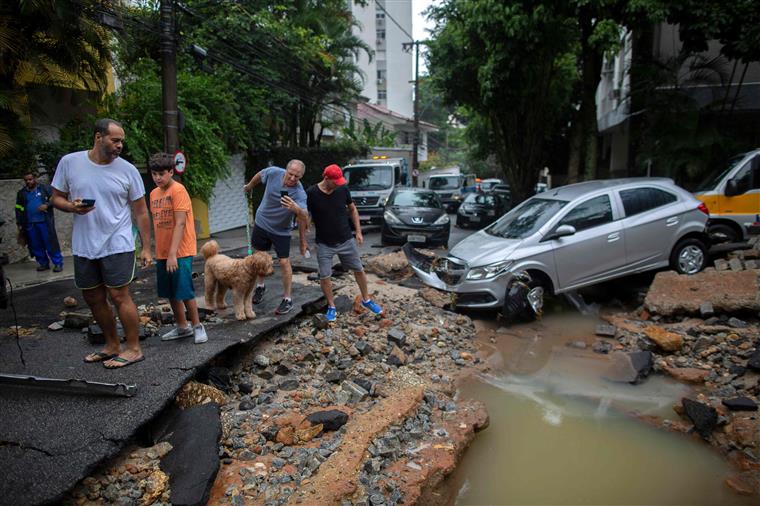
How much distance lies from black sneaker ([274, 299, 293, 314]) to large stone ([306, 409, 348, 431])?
194cm

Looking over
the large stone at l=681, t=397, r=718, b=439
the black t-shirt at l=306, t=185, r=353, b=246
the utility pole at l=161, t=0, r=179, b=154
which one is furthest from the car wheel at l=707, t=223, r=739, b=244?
the utility pole at l=161, t=0, r=179, b=154

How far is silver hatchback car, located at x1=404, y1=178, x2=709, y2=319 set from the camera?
269 inches

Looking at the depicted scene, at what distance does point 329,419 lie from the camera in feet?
12.4

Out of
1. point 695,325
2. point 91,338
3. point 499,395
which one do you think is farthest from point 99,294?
point 695,325

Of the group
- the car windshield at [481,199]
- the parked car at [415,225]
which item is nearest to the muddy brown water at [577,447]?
the parked car at [415,225]

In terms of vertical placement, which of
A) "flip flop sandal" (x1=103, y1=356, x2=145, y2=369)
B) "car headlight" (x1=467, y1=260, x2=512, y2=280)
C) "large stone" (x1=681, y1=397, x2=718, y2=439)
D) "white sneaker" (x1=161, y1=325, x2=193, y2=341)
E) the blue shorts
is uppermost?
the blue shorts

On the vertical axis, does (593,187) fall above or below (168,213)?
above

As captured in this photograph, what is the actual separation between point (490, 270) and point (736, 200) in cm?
600

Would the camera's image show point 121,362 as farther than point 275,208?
No

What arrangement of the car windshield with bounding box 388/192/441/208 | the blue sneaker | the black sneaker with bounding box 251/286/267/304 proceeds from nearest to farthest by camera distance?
the black sneaker with bounding box 251/286/267/304 → the blue sneaker → the car windshield with bounding box 388/192/441/208

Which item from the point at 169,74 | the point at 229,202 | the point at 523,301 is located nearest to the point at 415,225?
the point at 523,301

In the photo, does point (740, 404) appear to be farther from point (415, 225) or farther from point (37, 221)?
point (37, 221)

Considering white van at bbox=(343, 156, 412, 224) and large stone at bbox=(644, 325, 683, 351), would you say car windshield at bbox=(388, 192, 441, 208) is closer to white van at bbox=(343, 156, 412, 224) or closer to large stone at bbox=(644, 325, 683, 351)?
white van at bbox=(343, 156, 412, 224)

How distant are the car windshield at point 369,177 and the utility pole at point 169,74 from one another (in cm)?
758
